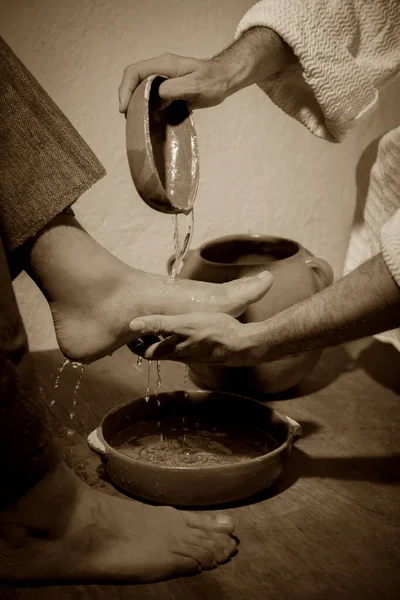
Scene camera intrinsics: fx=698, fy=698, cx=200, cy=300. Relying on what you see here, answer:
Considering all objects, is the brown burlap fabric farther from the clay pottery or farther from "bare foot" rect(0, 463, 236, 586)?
"bare foot" rect(0, 463, 236, 586)

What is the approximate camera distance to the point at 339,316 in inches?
41.4

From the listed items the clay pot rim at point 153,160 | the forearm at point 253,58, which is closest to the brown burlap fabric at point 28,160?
the clay pot rim at point 153,160

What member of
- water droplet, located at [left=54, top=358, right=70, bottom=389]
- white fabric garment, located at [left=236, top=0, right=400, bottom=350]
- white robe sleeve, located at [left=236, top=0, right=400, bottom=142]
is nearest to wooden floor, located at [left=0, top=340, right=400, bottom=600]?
water droplet, located at [left=54, top=358, right=70, bottom=389]

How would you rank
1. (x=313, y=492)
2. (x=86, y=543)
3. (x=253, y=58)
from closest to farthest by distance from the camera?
(x=86, y=543)
(x=313, y=492)
(x=253, y=58)

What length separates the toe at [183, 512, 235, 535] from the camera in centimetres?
109

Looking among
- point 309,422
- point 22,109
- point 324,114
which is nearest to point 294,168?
point 324,114

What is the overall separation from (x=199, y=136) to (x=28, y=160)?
86 centimetres

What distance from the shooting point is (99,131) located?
1841 mm

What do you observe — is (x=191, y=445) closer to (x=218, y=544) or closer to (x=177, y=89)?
(x=218, y=544)

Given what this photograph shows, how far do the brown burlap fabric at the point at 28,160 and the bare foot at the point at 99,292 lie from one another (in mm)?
45

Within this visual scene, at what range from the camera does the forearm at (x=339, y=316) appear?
102cm

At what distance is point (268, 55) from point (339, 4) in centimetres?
20

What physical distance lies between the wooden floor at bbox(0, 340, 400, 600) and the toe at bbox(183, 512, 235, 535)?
0.13 ft

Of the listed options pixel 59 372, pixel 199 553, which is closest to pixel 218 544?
pixel 199 553
